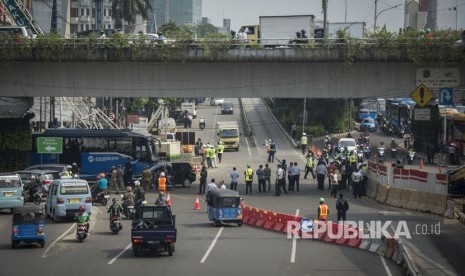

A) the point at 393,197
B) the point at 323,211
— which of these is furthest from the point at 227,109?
the point at 323,211

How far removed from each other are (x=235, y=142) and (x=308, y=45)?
3007 centimetres

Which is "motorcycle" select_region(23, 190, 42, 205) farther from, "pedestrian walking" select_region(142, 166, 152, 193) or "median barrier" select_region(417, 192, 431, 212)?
"median barrier" select_region(417, 192, 431, 212)

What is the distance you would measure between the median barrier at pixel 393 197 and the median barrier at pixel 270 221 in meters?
9.42

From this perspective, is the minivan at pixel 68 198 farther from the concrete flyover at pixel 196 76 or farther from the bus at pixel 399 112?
the bus at pixel 399 112

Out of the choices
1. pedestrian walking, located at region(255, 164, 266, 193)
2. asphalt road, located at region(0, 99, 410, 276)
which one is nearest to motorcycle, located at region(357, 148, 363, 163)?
pedestrian walking, located at region(255, 164, 266, 193)

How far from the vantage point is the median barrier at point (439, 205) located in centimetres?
4191

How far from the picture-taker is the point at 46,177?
49031mm

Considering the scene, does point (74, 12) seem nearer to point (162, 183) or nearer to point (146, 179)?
point (146, 179)

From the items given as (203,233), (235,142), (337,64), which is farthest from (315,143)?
(203,233)

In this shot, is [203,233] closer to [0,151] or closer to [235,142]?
[0,151]

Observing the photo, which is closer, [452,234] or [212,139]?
[452,234]

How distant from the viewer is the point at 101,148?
5966cm

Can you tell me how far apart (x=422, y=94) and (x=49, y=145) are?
870 inches

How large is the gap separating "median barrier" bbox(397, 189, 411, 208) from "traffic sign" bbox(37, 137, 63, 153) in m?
21.4
